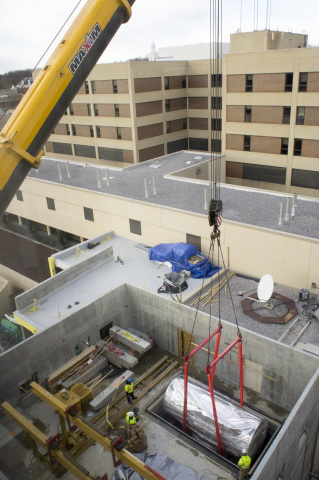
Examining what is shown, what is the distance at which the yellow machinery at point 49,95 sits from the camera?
428 inches

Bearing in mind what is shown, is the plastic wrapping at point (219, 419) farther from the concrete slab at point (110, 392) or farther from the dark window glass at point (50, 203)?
the dark window glass at point (50, 203)

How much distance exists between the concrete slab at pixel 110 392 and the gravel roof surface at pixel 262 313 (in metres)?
4.51

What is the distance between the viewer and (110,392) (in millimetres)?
16250

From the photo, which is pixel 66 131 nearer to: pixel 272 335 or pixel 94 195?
pixel 94 195

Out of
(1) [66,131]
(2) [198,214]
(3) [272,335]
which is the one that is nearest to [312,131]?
(2) [198,214]

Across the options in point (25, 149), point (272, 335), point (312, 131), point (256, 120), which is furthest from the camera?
point (256, 120)

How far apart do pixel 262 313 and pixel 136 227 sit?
10.6 metres

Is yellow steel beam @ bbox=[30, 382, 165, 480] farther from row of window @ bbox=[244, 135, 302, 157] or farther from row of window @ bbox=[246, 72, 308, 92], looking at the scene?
row of window @ bbox=[246, 72, 308, 92]

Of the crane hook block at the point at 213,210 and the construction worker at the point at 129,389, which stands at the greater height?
the crane hook block at the point at 213,210

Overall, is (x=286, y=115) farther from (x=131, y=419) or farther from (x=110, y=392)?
(x=131, y=419)

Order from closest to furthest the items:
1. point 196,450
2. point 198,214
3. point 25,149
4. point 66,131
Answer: point 25,149 < point 196,450 < point 198,214 < point 66,131

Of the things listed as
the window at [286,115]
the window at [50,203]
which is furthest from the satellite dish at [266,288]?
the window at [50,203]

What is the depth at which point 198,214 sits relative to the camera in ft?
70.4

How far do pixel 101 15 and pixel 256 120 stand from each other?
22817 millimetres
